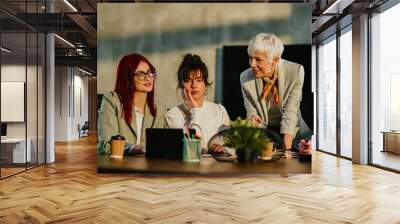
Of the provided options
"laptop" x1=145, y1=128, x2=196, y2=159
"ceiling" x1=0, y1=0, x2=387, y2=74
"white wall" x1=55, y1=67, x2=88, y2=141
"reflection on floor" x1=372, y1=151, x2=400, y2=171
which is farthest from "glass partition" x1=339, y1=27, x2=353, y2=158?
"white wall" x1=55, y1=67, x2=88, y2=141

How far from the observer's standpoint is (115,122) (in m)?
6.55

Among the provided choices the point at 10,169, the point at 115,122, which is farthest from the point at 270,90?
the point at 10,169

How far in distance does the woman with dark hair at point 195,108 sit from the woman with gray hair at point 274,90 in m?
0.55

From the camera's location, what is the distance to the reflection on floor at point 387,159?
732cm

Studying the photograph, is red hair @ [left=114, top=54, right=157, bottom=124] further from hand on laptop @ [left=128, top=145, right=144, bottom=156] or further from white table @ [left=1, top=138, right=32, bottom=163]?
white table @ [left=1, top=138, right=32, bottom=163]

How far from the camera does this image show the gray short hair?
6.50 meters

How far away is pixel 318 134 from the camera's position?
37.4 feet

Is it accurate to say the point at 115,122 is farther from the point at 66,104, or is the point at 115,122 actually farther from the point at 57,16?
the point at 66,104

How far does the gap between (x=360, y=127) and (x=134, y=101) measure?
15.3ft

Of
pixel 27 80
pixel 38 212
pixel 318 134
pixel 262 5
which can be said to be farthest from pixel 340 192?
pixel 318 134

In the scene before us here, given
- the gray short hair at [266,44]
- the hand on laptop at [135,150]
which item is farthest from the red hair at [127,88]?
the gray short hair at [266,44]

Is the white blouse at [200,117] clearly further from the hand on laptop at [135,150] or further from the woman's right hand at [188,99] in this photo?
the hand on laptop at [135,150]

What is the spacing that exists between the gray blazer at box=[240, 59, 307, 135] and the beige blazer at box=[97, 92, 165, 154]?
1424 mm

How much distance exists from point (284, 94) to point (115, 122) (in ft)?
9.16
